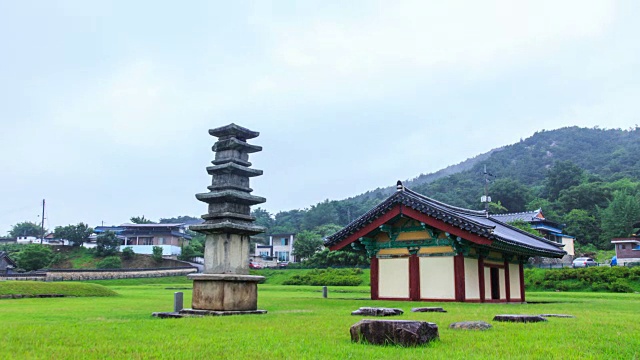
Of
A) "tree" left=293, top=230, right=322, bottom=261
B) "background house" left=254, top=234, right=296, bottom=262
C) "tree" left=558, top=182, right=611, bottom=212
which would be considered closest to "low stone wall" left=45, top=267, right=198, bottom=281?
"tree" left=293, top=230, right=322, bottom=261

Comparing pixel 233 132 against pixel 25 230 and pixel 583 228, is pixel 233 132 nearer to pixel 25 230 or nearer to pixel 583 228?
pixel 583 228

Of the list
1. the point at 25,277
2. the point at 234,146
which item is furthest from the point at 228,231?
the point at 25,277

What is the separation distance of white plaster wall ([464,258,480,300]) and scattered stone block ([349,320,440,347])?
16.4 metres

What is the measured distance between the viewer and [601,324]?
38.1 feet

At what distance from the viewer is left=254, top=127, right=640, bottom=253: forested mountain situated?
80.2 metres

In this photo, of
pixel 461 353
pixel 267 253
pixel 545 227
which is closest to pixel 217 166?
pixel 461 353

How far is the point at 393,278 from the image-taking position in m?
25.5

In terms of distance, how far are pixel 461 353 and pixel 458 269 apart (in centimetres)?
1704

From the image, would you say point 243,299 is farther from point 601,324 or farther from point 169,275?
point 169,275

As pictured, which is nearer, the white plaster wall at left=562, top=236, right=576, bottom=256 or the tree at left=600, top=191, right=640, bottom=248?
the tree at left=600, top=191, right=640, bottom=248

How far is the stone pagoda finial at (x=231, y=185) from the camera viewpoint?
1698 cm

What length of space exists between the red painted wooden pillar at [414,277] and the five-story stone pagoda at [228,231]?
32.4 feet

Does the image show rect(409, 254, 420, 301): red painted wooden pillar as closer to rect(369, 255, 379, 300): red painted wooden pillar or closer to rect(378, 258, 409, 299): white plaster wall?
rect(378, 258, 409, 299): white plaster wall

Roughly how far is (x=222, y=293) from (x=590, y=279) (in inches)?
1537
